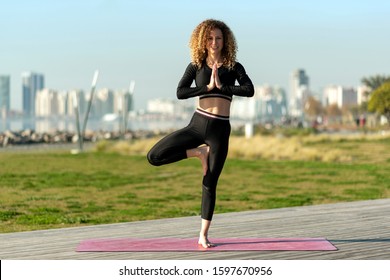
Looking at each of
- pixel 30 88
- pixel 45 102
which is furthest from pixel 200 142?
pixel 30 88

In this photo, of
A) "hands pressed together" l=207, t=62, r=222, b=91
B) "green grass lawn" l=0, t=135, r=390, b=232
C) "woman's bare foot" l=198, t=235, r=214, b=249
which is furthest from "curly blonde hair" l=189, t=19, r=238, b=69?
"green grass lawn" l=0, t=135, r=390, b=232

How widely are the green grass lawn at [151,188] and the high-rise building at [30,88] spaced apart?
153 meters

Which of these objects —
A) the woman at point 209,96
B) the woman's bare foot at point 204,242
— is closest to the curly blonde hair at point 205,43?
the woman at point 209,96

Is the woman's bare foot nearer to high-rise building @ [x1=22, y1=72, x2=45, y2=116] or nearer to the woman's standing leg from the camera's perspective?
the woman's standing leg

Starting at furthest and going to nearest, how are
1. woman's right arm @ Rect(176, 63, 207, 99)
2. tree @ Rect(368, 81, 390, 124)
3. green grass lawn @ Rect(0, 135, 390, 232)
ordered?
tree @ Rect(368, 81, 390, 124) < green grass lawn @ Rect(0, 135, 390, 232) < woman's right arm @ Rect(176, 63, 207, 99)

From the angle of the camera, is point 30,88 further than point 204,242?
Yes

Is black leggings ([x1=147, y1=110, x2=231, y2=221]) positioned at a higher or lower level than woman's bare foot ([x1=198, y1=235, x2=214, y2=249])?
higher

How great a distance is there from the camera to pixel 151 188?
53.0ft

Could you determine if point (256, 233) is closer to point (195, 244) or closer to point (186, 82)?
point (195, 244)

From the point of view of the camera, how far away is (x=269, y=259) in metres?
5.42

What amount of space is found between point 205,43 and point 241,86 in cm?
45

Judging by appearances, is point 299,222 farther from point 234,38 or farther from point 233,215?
point 234,38

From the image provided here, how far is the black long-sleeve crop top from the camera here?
5.84 meters

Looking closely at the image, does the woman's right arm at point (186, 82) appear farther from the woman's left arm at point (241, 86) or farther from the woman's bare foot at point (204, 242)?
the woman's bare foot at point (204, 242)
